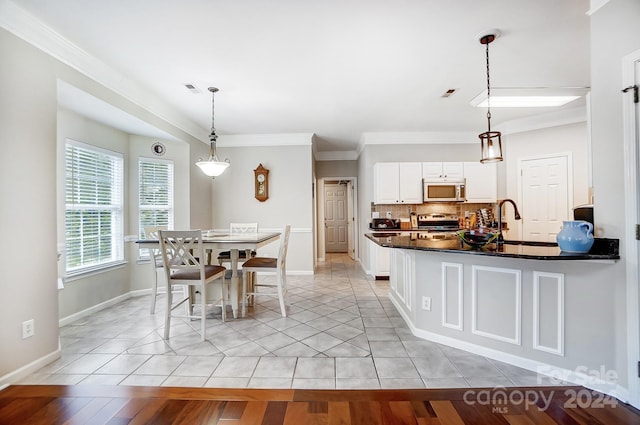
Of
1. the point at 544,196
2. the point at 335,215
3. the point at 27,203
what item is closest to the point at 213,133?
the point at 27,203

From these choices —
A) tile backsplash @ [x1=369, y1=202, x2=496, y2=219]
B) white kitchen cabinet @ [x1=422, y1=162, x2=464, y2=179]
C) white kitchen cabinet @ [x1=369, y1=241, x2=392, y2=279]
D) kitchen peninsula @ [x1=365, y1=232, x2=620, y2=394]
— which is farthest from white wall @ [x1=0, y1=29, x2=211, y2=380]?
white kitchen cabinet @ [x1=422, y1=162, x2=464, y2=179]

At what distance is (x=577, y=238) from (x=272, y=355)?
2.31 meters

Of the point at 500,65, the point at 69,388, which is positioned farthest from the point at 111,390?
the point at 500,65

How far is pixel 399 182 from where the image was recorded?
16.4 ft

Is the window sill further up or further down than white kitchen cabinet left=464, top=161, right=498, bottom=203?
further down

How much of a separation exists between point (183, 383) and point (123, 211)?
2852 mm

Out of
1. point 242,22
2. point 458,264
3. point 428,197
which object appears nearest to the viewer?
point 242,22

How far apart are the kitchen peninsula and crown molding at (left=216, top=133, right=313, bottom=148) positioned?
3175mm

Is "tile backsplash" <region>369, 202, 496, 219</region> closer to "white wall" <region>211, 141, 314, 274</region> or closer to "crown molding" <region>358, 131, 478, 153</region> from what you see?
"crown molding" <region>358, 131, 478, 153</region>

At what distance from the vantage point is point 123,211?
12.6ft

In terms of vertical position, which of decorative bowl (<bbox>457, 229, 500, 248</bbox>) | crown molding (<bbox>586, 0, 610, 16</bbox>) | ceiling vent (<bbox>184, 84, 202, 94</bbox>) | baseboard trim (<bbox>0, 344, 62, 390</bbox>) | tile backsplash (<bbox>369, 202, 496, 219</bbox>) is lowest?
baseboard trim (<bbox>0, 344, 62, 390</bbox>)

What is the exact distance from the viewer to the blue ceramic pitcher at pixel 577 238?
5.88ft

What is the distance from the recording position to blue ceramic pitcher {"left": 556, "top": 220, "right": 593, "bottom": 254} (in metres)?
1.79

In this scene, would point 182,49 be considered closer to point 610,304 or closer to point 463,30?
point 463,30
